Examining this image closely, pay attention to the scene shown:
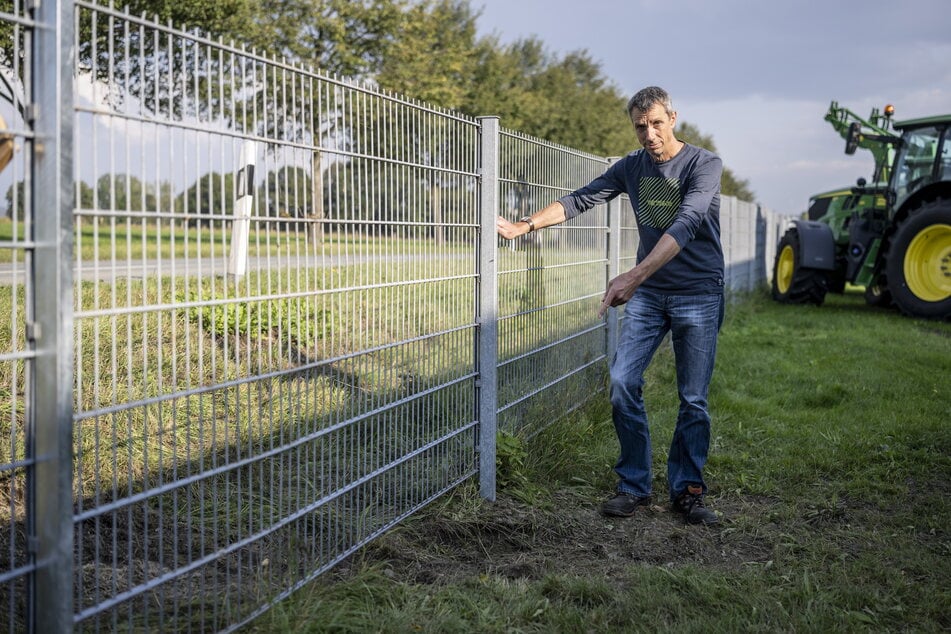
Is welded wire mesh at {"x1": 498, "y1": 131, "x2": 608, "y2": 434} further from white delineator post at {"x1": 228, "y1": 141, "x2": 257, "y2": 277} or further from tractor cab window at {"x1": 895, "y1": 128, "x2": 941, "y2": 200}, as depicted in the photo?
tractor cab window at {"x1": 895, "y1": 128, "x2": 941, "y2": 200}

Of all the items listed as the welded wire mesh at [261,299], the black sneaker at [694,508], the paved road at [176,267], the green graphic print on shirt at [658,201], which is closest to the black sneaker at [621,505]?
the black sneaker at [694,508]

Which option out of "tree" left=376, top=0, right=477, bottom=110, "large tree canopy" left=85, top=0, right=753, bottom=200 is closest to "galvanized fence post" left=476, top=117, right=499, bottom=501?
"large tree canopy" left=85, top=0, right=753, bottom=200

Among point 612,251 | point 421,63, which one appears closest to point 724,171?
point 421,63

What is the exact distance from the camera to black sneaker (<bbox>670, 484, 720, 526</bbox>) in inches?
168

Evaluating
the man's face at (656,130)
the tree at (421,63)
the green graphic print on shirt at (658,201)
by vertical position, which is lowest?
the green graphic print on shirt at (658,201)

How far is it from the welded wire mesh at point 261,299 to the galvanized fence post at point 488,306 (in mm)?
63

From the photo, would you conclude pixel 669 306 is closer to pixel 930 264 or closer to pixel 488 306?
Result: pixel 488 306

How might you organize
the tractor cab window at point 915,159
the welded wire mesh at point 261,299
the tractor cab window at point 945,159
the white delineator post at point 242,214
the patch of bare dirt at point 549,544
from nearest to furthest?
1. the welded wire mesh at point 261,299
2. the white delineator post at point 242,214
3. the patch of bare dirt at point 549,544
4. the tractor cab window at point 945,159
5. the tractor cab window at point 915,159

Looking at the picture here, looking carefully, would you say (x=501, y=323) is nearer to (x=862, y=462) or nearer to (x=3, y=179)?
(x=862, y=462)

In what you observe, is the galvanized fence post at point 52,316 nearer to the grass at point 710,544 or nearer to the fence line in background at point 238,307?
the fence line in background at point 238,307

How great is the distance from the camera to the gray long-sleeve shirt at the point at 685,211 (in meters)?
4.09

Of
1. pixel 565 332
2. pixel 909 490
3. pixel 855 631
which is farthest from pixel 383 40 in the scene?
pixel 855 631

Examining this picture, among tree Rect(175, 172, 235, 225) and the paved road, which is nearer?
the paved road

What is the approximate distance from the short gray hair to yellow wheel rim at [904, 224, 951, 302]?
27.5 ft
